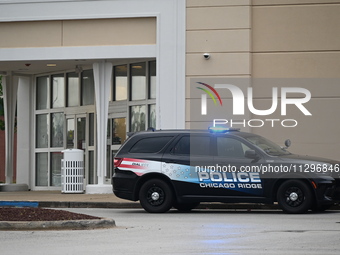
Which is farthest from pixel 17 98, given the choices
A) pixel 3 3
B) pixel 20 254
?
pixel 20 254

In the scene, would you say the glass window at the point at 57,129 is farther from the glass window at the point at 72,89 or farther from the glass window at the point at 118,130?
the glass window at the point at 118,130

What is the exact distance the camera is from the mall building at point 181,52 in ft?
79.6

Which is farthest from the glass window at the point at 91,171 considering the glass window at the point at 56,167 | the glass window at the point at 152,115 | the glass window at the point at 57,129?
the glass window at the point at 152,115

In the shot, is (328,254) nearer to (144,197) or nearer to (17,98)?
(144,197)

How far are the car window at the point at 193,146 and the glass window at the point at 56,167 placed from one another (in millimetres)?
11734

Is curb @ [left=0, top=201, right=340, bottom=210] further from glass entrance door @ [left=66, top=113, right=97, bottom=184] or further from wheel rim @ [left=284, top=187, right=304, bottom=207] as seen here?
glass entrance door @ [left=66, top=113, right=97, bottom=184]

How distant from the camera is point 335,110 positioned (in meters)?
Result: 24.2

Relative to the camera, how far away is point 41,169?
99.2 feet

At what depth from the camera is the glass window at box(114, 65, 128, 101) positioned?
27312 millimetres

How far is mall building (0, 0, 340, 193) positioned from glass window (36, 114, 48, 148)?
3.32 metres

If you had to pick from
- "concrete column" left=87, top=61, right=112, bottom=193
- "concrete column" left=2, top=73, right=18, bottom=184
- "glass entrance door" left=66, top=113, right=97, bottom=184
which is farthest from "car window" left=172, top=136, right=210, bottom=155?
"concrete column" left=2, top=73, right=18, bottom=184

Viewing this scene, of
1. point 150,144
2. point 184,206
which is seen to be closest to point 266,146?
point 184,206

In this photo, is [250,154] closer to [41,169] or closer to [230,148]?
[230,148]

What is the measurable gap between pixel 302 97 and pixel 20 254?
1507cm
